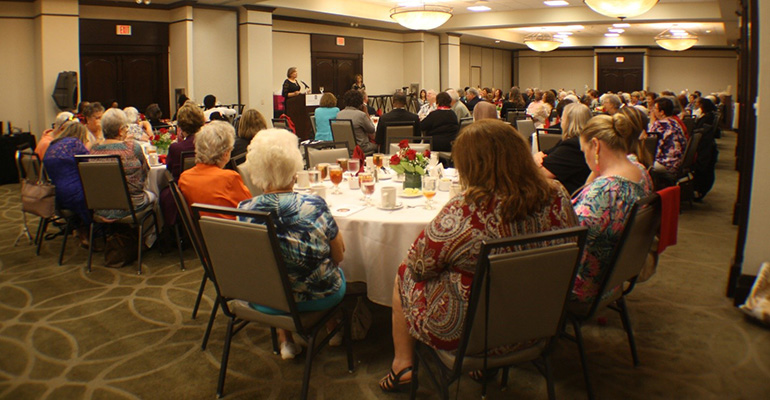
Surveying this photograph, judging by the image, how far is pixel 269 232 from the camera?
2223 mm

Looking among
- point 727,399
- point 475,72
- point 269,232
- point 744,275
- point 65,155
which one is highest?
point 475,72

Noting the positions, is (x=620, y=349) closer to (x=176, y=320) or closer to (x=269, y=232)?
(x=269, y=232)

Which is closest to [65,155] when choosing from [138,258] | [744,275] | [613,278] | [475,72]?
[138,258]

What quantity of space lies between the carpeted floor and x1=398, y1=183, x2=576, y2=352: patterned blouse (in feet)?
2.35

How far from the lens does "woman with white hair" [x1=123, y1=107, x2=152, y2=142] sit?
22.2 feet

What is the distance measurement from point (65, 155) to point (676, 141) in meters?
6.35

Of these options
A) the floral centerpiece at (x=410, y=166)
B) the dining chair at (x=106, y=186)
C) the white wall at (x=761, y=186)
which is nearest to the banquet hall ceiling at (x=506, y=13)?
the dining chair at (x=106, y=186)

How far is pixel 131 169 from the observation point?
4617 mm

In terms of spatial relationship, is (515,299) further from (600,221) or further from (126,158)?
(126,158)

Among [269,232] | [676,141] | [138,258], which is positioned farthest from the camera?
[676,141]

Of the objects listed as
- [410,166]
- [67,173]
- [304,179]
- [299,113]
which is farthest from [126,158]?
[299,113]

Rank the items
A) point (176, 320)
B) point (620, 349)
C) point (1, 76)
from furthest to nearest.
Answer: point (1, 76)
point (176, 320)
point (620, 349)

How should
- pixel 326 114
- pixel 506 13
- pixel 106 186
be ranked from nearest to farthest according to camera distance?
pixel 106 186, pixel 326 114, pixel 506 13

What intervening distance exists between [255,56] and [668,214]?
10219 millimetres
